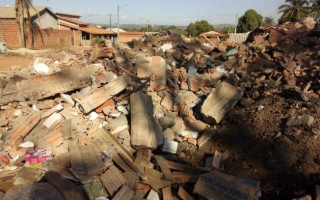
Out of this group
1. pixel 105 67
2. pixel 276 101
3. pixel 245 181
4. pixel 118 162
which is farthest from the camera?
pixel 105 67

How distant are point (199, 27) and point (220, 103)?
36.8 m

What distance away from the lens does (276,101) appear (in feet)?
A: 16.0

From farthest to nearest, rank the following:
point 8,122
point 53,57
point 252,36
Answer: point 252,36, point 53,57, point 8,122

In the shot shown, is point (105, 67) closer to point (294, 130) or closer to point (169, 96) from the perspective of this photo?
point (169, 96)

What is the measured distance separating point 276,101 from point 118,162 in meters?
3.12

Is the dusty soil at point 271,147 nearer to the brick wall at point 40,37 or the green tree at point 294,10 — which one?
the brick wall at point 40,37

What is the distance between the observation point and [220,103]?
4.80 meters

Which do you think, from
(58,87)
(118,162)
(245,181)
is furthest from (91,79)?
(245,181)

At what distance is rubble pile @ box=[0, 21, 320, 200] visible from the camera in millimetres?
3408

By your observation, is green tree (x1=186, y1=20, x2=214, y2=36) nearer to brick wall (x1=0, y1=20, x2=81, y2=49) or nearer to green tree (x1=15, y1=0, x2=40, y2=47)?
brick wall (x1=0, y1=20, x2=81, y2=49)

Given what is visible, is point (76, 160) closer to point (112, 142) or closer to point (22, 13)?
point (112, 142)

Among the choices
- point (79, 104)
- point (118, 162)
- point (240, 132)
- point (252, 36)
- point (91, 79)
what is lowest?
point (118, 162)

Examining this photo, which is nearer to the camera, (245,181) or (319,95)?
(245,181)

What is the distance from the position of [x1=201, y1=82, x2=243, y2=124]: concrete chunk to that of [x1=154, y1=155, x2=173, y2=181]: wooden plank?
49.7 inches
